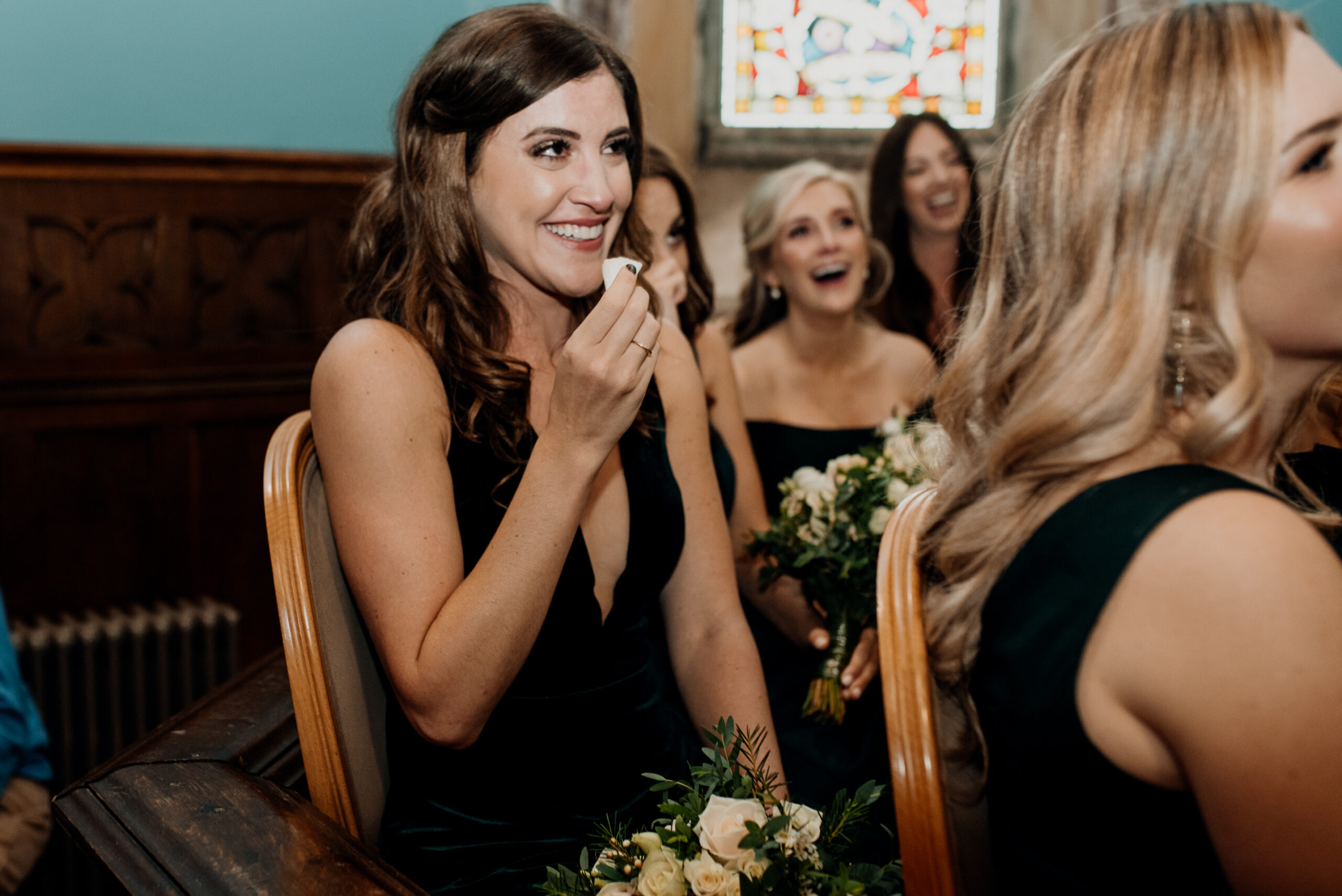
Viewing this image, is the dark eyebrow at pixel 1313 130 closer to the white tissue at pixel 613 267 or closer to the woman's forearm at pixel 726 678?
the white tissue at pixel 613 267

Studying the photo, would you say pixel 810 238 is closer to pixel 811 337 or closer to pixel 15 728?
pixel 811 337

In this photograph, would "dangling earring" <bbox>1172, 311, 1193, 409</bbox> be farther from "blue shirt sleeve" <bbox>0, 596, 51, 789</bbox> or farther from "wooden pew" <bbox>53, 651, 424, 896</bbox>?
"blue shirt sleeve" <bbox>0, 596, 51, 789</bbox>

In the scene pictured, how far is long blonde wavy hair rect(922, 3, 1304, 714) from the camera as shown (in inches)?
38.0

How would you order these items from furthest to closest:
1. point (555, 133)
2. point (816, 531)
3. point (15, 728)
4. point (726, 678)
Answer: point (816, 531) < point (15, 728) < point (726, 678) < point (555, 133)

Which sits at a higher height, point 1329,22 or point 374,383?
point 1329,22

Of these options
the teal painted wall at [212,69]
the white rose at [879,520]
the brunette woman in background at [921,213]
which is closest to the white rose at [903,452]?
the white rose at [879,520]

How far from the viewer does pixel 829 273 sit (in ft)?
10.8

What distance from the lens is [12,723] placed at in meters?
2.04

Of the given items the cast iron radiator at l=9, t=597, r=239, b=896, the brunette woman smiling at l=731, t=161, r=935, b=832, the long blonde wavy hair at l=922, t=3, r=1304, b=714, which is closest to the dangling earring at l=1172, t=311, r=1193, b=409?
the long blonde wavy hair at l=922, t=3, r=1304, b=714

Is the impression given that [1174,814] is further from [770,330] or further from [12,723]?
[770,330]

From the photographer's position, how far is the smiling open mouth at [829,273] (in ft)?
10.8

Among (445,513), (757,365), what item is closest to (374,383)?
(445,513)

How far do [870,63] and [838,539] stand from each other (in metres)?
3.38

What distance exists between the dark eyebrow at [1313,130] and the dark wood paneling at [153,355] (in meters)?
2.79
